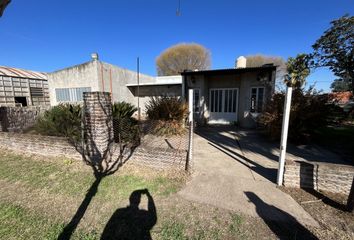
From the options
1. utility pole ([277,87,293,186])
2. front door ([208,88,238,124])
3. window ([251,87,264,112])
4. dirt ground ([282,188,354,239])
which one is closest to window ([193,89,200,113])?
front door ([208,88,238,124])

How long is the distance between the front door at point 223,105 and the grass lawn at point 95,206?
677cm

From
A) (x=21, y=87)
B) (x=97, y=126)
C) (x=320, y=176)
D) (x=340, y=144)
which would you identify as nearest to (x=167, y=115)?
(x=97, y=126)

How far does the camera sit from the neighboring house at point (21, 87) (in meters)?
14.6

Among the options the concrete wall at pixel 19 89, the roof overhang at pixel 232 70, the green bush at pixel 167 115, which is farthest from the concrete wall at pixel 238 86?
the concrete wall at pixel 19 89

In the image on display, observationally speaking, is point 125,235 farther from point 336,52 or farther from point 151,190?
point 336,52

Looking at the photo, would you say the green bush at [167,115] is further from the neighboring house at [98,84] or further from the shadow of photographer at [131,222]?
the neighboring house at [98,84]

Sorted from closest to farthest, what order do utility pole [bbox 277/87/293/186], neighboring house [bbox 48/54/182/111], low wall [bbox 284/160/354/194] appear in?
low wall [bbox 284/160/354/194] < utility pole [bbox 277/87/293/186] < neighboring house [bbox 48/54/182/111]

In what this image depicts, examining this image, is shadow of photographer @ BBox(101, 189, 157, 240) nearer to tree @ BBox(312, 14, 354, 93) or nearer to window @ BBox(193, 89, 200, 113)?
window @ BBox(193, 89, 200, 113)

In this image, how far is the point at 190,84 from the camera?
963cm

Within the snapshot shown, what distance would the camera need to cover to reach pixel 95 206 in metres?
2.69

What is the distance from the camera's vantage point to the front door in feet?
30.9

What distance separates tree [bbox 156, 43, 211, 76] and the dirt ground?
2559 centimetres

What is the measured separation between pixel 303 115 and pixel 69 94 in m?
14.9

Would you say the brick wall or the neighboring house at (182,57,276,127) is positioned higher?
the neighboring house at (182,57,276,127)
